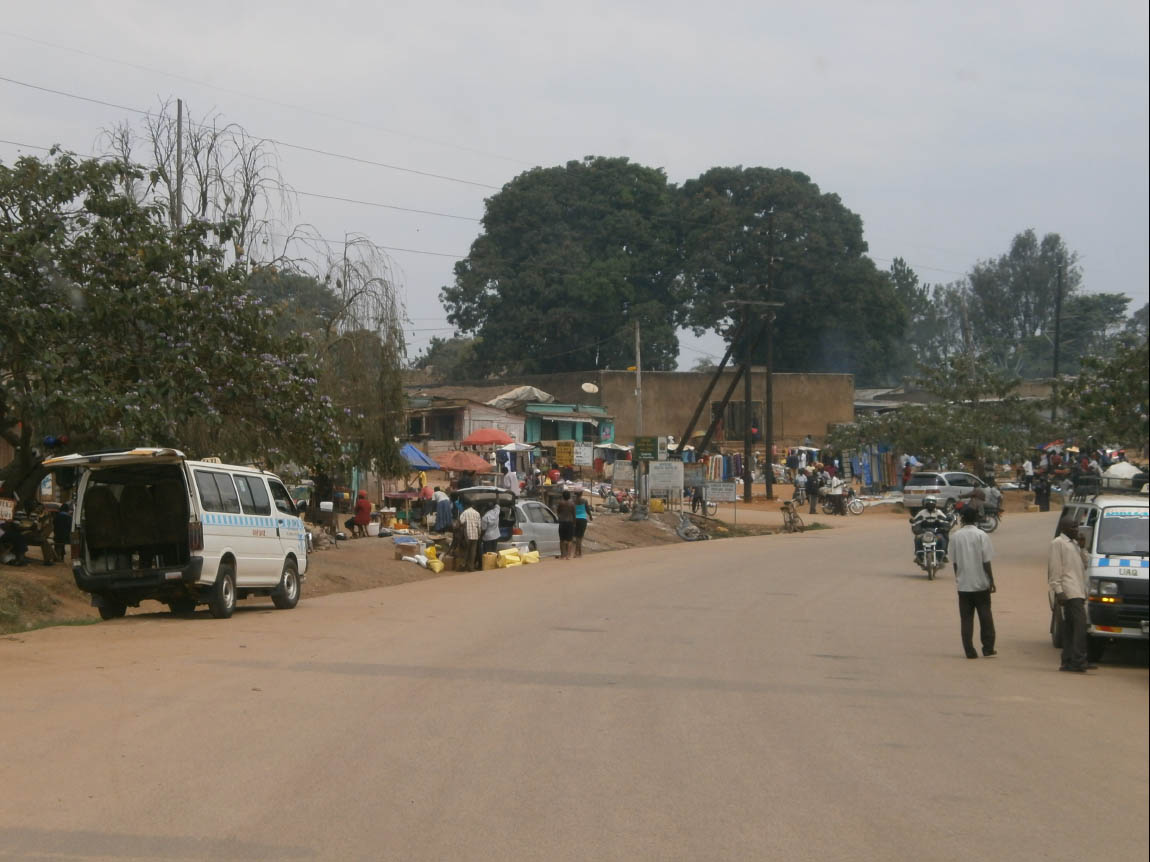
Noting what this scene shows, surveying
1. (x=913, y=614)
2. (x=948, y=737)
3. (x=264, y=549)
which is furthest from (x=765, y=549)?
(x=948, y=737)

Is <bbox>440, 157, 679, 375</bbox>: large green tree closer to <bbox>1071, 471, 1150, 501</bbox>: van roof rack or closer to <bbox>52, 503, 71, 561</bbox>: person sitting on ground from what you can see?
<bbox>52, 503, 71, 561</bbox>: person sitting on ground

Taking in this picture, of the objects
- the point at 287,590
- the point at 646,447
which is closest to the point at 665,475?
the point at 646,447

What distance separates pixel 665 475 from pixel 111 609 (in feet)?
84.8

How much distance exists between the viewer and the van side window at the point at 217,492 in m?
18.0

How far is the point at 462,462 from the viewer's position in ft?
137

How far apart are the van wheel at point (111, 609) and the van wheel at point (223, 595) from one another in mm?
1705

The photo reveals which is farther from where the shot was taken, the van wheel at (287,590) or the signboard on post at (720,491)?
the signboard on post at (720,491)

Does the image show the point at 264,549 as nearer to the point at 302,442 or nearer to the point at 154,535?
the point at 154,535

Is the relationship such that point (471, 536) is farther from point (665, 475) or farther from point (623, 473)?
point (623, 473)

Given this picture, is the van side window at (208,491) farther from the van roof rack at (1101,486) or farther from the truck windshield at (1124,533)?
the truck windshield at (1124,533)

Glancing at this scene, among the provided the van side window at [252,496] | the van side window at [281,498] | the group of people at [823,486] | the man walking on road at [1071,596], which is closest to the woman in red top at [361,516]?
the van side window at [281,498]

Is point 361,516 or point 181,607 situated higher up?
point 361,516

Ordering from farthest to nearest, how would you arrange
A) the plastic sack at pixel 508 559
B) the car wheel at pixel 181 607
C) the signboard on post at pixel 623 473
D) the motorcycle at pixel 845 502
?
the motorcycle at pixel 845 502 < the signboard on post at pixel 623 473 < the plastic sack at pixel 508 559 < the car wheel at pixel 181 607

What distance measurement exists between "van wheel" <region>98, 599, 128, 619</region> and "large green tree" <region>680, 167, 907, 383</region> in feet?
201
